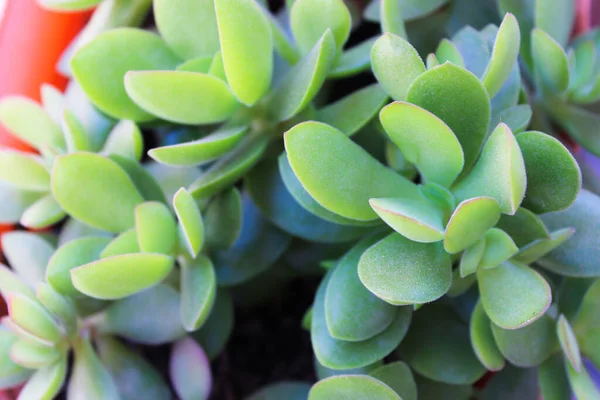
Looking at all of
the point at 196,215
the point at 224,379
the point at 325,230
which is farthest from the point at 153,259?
the point at 224,379

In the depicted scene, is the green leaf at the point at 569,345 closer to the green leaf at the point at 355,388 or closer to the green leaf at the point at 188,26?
the green leaf at the point at 355,388

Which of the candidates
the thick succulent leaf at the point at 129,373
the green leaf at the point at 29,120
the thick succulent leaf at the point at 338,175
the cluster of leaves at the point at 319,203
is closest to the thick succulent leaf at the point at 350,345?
the cluster of leaves at the point at 319,203

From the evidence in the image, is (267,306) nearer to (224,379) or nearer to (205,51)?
(224,379)

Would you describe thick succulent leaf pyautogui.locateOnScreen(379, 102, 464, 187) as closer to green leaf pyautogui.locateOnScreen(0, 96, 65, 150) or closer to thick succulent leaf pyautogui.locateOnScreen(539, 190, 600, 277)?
thick succulent leaf pyautogui.locateOnScreen(539, 190, 600, 277)

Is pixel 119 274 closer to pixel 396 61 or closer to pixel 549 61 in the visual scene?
pixel 396 61

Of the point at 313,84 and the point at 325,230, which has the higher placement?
the point at 313,84
